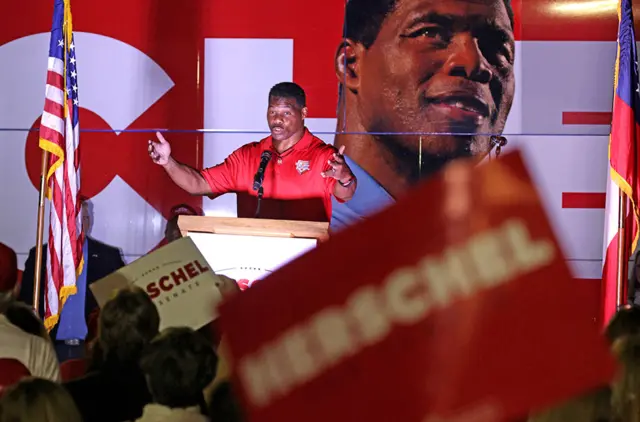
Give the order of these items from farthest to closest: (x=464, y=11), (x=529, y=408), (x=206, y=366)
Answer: (x=464, y=11), (x=206, y=366), (x=529, y=408)

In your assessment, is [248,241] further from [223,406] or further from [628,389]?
[628,389]

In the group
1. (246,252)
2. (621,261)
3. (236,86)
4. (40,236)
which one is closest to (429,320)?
(246,252)

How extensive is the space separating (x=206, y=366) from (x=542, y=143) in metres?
5.22

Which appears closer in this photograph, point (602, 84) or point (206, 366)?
point (206, 366)

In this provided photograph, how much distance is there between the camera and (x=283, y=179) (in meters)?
7.04

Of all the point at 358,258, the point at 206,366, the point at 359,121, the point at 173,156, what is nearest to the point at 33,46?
the point at 173,156

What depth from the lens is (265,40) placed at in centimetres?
697

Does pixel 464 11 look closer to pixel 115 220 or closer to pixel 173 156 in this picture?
pixel 173 156

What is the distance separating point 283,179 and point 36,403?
5431mm

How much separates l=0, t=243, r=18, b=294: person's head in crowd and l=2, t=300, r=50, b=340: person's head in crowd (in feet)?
0.18

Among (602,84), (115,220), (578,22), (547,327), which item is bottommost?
(115,220)

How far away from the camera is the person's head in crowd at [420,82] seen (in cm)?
684

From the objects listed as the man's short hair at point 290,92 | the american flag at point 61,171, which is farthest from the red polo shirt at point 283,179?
the american flag at point 61,171

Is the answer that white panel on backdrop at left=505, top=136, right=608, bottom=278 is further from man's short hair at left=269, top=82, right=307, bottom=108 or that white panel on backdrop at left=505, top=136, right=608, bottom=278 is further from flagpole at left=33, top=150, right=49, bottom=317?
flagpole at left=33, top=150, right=49, bottom=317
